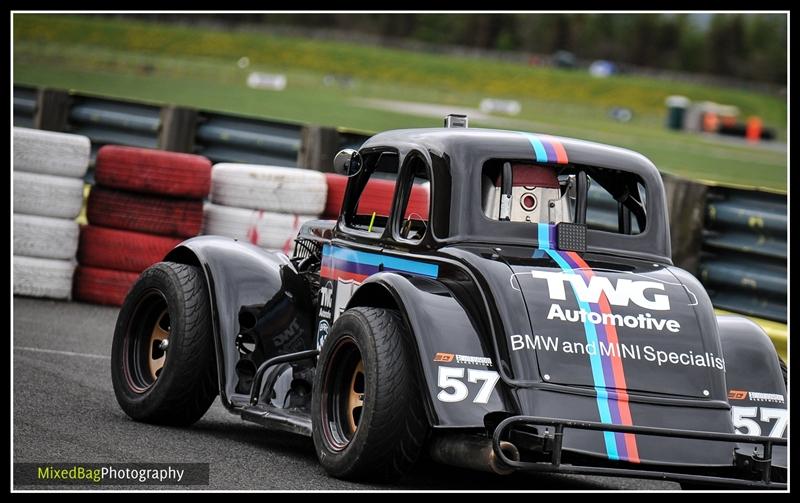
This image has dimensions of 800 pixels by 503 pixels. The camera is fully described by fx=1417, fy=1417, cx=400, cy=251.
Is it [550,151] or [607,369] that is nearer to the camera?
[607,369]

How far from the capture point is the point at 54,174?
12.0 m

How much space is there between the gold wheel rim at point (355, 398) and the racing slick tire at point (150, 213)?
5446mm

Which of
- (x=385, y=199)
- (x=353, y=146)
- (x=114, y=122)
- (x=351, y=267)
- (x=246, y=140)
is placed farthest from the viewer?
(x=114, y=122)

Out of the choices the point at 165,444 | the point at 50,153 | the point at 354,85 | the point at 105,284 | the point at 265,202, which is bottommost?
the point at 354,85

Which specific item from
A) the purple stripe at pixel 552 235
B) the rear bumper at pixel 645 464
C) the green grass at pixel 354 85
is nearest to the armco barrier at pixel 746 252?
the purple stripe at pixel 552 235

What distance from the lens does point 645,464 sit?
19.5 feet

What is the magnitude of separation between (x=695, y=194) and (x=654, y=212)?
4.90m

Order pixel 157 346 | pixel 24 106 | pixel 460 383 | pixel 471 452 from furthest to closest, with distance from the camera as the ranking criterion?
1. pixel 24 106
2. pixel 157 346
3. pixel 460 383
4. pixel 471 452

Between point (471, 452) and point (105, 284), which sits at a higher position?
point (471, 452)

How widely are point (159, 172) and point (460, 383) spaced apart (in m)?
6.20

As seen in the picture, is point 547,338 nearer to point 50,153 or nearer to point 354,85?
point 50,153

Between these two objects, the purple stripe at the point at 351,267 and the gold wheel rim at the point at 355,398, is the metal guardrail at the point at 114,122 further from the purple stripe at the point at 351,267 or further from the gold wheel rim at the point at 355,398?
the gold wheel rim at the point at 355,398

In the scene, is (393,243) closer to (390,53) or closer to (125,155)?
(125,155)

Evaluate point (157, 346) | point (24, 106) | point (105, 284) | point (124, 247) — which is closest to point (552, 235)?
point (157, 346)
